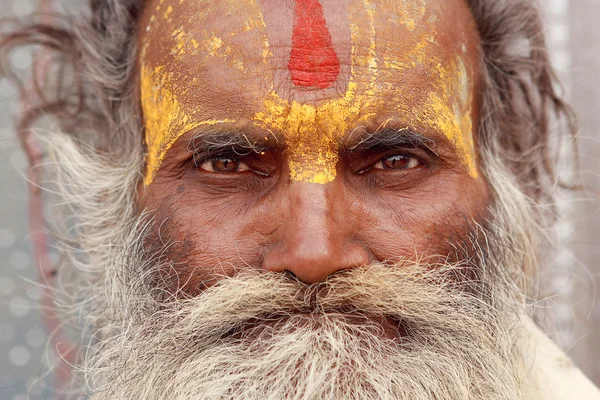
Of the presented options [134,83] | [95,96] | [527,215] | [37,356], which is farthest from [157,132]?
[37,356]

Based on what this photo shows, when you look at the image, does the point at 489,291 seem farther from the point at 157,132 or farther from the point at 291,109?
the point at 157,132

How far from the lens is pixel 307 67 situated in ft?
4.42

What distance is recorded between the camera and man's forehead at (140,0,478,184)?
1343 mm

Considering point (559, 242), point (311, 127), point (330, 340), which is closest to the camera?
point (330, 340)

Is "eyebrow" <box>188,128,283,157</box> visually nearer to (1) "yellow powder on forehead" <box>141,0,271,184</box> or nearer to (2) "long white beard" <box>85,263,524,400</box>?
(1) "yellow powder on forehead" <box>141,0,271,184</box>

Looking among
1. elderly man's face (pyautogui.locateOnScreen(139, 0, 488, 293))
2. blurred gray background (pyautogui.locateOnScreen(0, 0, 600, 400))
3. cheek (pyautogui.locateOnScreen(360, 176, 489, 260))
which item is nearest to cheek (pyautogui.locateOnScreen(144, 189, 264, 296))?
elderly man's face (pyautogui.locateOnScreen(139, 0, 488, 293))

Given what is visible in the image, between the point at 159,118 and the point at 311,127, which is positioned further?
the point at 159,118

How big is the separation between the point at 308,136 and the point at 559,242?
1183 millimetres

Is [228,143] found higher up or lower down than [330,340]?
higher up

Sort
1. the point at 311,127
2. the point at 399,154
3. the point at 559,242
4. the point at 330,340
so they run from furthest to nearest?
the point at 559,242 < the point at 399,154 < the point at 311,127 < the point at 330,340

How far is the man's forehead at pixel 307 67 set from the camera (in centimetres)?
134

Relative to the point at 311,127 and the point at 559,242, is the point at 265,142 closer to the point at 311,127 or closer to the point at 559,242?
the point at 311,127

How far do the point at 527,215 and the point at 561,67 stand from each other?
3.24 feet

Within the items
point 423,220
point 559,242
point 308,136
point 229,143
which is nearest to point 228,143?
point 229,143
